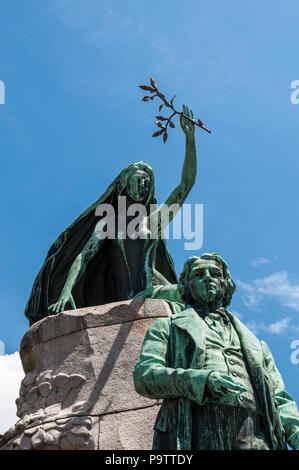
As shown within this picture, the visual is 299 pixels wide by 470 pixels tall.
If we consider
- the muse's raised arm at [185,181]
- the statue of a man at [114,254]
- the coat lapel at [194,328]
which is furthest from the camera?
the muse's raised arm at [185,181]

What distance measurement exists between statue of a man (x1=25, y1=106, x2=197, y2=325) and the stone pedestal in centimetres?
78

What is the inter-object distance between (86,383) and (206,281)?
7.98 feet

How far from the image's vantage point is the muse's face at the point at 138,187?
10.8m

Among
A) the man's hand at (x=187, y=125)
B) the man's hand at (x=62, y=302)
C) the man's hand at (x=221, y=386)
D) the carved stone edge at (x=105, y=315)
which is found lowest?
the man's hand at (x=221, y=386)

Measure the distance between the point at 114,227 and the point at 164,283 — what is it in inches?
32.8

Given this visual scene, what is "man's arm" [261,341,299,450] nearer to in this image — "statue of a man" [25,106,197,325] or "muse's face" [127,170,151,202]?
"statue of a man" [25,106,197,325]

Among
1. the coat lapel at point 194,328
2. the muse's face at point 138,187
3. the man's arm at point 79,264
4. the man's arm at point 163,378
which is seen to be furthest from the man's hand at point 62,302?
the man's arm at point 163,378

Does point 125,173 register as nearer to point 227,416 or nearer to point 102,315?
point 102,315

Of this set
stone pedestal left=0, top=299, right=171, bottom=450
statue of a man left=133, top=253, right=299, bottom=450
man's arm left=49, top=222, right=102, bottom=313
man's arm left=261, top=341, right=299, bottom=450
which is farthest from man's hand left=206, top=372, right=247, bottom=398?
man's arm left=49, top=222, right=102, bottom=313

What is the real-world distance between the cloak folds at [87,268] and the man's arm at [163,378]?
3855 mm

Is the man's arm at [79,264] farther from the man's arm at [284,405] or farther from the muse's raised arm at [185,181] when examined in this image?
the man's arm at [284,405]

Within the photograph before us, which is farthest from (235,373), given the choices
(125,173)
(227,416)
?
(125,173)

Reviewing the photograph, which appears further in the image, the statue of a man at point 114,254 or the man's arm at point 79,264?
the statue of a man at point 114,254

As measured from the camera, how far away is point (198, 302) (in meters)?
7.14
